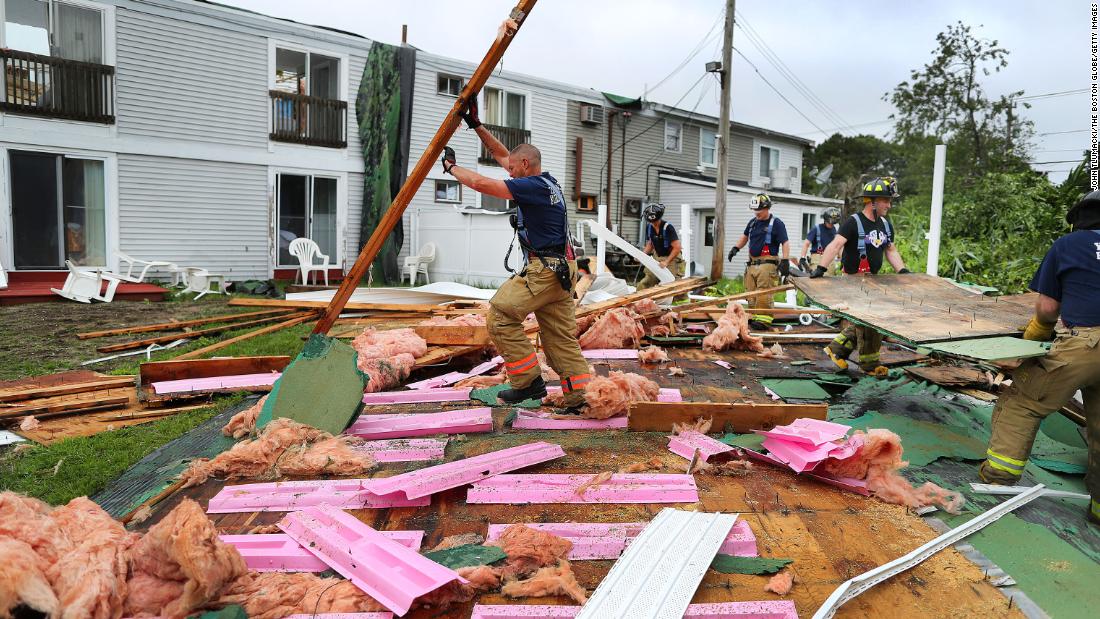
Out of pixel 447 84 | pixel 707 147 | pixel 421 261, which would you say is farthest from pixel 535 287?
pixel 707 147

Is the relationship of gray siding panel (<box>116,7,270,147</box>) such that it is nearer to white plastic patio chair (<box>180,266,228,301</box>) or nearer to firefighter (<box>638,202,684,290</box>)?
white plastic patio chair (<box>180,266,228,301</box>)

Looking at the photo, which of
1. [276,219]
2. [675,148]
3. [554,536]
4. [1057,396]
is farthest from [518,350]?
[675,148]

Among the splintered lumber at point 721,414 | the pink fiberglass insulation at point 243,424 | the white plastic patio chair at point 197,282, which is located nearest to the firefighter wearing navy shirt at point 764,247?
the splintered lumber at point 721,414

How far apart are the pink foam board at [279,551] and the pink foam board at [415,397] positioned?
8.55 ft

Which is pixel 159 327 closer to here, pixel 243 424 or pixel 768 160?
pixel 243 424

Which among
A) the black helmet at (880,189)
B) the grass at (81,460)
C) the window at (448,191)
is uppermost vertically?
the window at (448,191)

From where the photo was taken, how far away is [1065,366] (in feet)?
12.5

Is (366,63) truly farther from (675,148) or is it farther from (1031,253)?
(1031,253)

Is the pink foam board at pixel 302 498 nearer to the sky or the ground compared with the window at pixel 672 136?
nearer to the ground

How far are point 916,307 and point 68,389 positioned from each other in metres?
6.80

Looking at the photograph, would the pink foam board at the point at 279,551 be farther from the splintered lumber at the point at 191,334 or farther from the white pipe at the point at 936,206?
the white pipe at the point at 936,206

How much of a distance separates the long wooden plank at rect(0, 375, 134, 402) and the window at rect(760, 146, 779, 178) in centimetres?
2563

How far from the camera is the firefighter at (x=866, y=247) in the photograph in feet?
21.7

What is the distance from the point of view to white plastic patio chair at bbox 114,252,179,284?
518 inches
